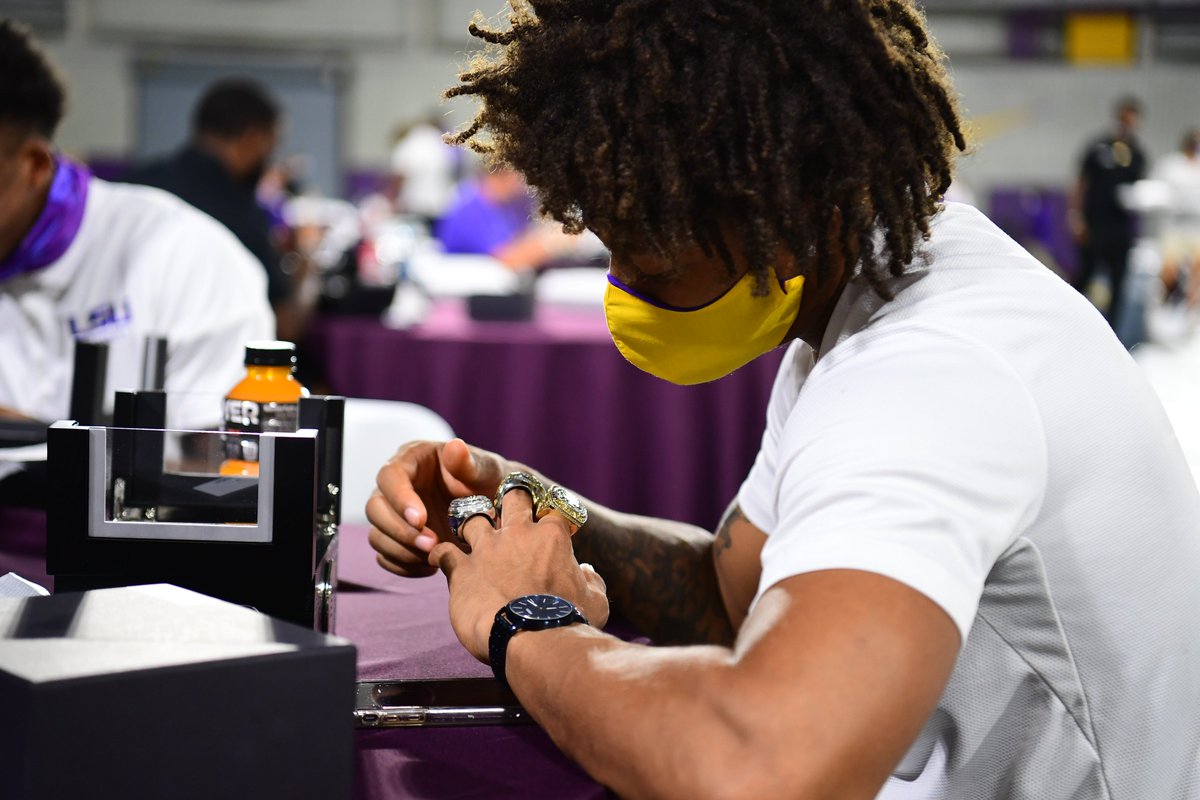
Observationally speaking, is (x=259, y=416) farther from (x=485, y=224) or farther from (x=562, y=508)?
(x=485, y=224)

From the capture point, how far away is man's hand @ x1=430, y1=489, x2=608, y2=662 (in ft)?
3.04

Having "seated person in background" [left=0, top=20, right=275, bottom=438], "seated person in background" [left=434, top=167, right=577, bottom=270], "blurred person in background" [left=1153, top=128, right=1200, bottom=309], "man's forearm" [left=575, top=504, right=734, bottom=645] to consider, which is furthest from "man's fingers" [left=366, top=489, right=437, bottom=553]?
"blurred person in background" [left=1153, top=128, right=1200, bottom=309]

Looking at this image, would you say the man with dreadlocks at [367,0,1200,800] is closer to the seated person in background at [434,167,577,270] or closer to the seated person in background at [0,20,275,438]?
the seated person in background at [0,20,275,438]

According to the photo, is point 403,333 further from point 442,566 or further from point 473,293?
point 442,566

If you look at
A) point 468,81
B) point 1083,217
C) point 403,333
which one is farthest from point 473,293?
point 1083,217

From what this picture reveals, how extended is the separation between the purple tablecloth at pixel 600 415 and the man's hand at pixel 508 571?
7.05 ft

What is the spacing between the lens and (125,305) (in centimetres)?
213

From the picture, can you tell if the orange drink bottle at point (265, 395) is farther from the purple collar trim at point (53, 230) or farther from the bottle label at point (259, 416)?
the purple collar trim at point (53, 230)

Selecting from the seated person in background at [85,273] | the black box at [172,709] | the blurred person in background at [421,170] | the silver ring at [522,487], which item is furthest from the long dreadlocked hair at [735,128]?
the blurred person in background at [421,170]

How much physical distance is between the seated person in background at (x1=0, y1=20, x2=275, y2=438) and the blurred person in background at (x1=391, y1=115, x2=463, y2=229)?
6.59 metres

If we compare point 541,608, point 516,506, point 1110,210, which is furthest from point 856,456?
point 1110,210

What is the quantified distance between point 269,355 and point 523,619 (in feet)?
1.77

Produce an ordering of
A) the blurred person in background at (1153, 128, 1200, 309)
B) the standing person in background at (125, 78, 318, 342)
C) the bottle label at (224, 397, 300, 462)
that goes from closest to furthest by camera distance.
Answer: the bottle label at (224, 397, 300, 462) → the standing person in background at (125, 78, 318, 342) → the blurred person in background at (1153, 128, 1200, 309)

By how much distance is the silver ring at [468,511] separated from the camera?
105cm
